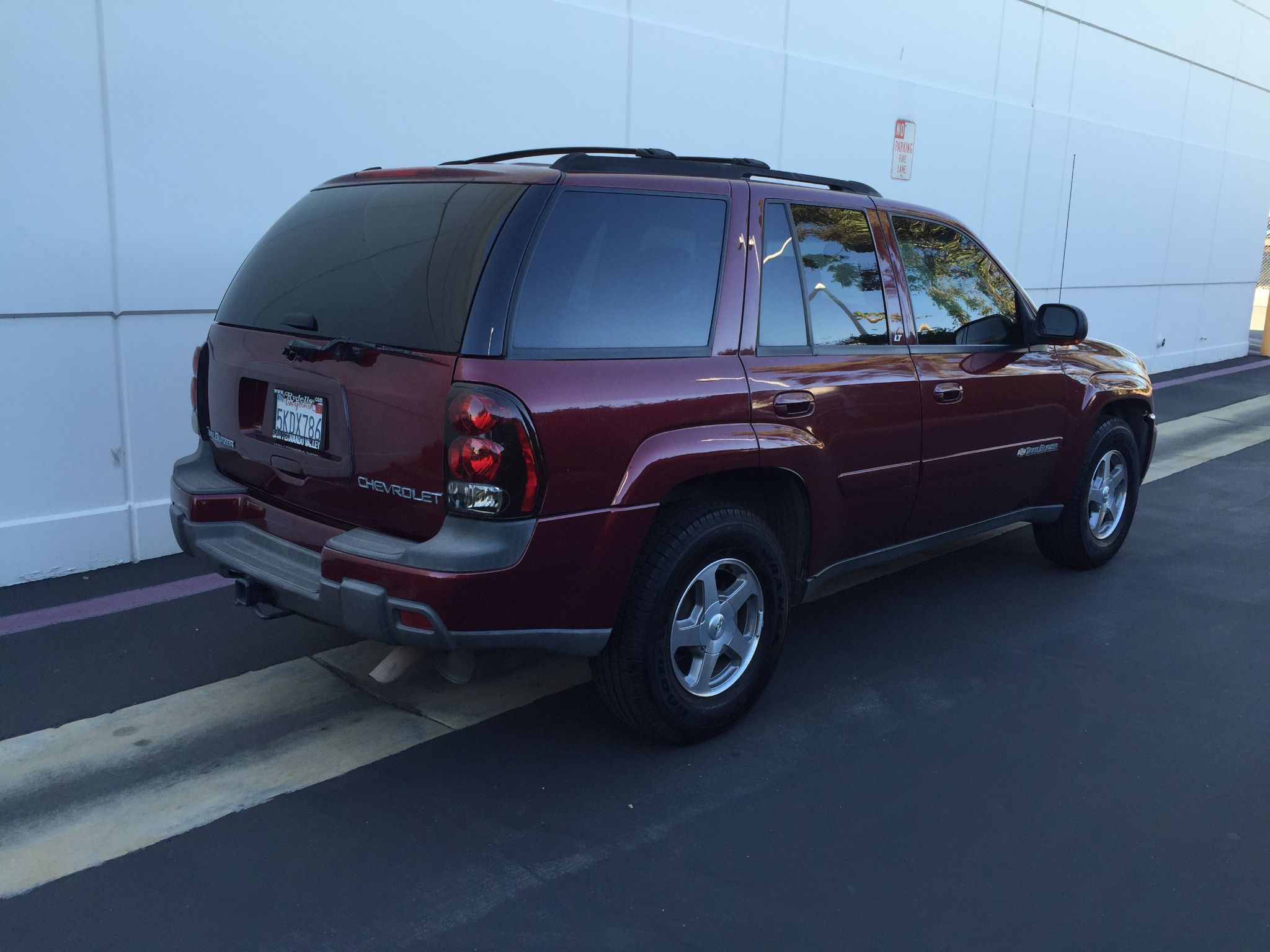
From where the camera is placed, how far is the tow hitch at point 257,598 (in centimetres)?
349

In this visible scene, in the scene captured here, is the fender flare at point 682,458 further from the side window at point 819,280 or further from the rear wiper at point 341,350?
the rear wiper at point 341,350

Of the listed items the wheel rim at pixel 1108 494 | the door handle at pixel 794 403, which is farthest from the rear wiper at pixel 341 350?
the wheel rim at pixel 1108 494

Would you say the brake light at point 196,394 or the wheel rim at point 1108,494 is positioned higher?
the brake light at point 196,394

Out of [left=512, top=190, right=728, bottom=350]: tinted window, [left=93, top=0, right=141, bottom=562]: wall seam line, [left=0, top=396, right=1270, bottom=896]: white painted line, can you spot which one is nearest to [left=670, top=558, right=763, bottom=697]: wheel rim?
[left=0, top=396, right=1270, bottom=896]: white painted line

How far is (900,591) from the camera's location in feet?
18.1

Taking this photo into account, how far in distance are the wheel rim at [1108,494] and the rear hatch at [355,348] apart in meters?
3.86

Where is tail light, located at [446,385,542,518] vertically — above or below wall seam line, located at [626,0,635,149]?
below

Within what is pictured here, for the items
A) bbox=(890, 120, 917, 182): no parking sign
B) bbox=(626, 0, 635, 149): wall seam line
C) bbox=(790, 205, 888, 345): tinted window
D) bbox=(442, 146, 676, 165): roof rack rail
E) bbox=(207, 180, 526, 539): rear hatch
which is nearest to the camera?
bbox=(207, 180, 526, 539): rear hatch

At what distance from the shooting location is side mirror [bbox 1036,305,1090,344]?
499cm

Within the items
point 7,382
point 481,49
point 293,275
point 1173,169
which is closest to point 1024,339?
point 293,275

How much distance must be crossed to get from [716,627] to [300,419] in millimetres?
1544

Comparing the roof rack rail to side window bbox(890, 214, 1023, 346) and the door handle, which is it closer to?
the door handle

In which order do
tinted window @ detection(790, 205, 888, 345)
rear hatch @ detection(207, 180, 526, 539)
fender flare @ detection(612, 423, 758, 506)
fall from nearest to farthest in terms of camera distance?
1. rear hatch @ detection(207, 180, 526, 539)
2. fender flare @ detection(612, 423, 758, 506)
3. tinted window @ detection(790, 205, 888, 345)

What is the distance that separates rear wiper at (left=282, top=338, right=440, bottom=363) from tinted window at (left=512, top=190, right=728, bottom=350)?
1.15 feet
